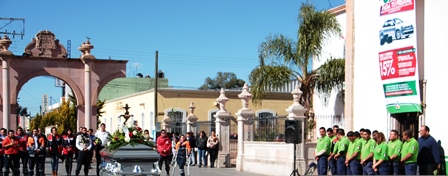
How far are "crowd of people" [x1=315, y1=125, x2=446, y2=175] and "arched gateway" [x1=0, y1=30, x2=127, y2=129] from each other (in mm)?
19059

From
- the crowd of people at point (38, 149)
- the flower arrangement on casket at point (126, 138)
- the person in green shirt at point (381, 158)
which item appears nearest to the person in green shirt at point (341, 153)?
the person in green shirt at point (381, 158)

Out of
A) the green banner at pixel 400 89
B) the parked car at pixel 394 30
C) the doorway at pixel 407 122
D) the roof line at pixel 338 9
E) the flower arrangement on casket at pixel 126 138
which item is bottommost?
the flower arrangement on casket at pixel 126 138

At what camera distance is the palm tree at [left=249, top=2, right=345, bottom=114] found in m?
31.6

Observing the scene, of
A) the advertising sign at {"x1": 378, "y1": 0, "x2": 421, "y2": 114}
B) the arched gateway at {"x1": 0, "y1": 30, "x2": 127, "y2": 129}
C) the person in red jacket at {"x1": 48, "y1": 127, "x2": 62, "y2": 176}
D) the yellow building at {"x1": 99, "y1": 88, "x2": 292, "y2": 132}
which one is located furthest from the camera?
the yellow building at {"x1": 99, "y1": 88, "x2": 292, "y2": 132}

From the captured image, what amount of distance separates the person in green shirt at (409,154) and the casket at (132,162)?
5.78 meters

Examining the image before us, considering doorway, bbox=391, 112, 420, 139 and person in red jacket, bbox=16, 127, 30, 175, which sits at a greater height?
doorway, bbox=391, 112, 420, 139

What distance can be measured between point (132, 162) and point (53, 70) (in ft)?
64.5

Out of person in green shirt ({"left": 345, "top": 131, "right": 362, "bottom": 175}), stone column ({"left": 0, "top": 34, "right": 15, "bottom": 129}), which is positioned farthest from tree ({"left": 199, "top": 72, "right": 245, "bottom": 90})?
person in green shirt ({"left": 345, "top": 131, "right": 362, "bottom": 175})

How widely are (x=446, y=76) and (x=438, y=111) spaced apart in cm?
87

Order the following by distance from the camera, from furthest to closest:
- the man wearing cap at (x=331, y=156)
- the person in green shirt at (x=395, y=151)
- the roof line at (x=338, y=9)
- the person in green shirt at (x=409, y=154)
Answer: the roof line at (x=338, y=9), the man wearing cap at (x=331, y=156), the person in green shirt at (x=395, y=151), the person in green shirt at (x=409, y=154)

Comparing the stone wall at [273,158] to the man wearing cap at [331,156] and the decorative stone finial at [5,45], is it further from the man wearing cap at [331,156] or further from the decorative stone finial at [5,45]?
the decorative stone finial at [5,45]

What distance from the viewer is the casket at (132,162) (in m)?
16.8

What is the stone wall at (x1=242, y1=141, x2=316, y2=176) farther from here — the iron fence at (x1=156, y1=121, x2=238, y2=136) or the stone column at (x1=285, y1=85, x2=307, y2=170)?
the iron fence at (x1=156, y1=121, x2=238, y2=136)

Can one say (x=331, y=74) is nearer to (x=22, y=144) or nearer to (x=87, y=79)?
(x=87, y=79)
